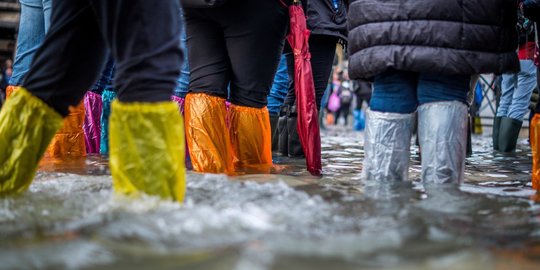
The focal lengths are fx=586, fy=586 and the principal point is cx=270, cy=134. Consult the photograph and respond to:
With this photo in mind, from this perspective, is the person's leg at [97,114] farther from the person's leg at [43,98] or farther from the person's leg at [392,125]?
the person's leg at [392,125]

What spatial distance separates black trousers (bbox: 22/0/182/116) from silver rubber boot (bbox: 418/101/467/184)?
107 centimetres

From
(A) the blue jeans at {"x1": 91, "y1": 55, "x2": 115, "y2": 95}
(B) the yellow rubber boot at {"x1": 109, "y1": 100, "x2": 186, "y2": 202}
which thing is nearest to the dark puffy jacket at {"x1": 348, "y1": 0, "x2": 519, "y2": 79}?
(B) the yellow rubber boot at {"x1": 109, "y1": 100, "x2": 186, "y2": 202}

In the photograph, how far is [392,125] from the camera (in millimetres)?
2416

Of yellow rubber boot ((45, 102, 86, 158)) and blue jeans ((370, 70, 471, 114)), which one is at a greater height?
blue jeans ((370, 70, 471, 114))

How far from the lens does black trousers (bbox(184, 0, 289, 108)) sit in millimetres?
2822

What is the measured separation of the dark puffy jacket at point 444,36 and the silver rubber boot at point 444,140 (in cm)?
15

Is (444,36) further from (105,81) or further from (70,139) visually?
(105,81)

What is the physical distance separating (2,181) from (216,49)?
4.23ft

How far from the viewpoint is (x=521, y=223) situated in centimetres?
169

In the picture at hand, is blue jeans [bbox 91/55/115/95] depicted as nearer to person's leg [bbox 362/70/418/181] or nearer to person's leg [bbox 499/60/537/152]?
person's leg [bbox 362/70/418/181]

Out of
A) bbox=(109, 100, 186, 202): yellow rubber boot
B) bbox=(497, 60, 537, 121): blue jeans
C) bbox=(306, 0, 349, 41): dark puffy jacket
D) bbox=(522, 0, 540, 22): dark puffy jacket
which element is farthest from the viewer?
bbox=(497, 60, 537, 121): blue jeans

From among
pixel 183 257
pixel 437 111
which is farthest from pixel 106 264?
pixel 437 111

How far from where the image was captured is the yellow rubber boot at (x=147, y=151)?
1.68 meters

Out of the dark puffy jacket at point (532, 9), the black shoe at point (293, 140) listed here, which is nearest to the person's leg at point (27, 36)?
the black shoe at point (293, 140)
